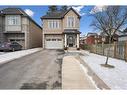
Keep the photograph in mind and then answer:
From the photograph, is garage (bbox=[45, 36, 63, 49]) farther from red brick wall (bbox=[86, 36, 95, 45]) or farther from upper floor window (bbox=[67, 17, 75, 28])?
red brick wall (bbox=[86, 36, 95, 45])

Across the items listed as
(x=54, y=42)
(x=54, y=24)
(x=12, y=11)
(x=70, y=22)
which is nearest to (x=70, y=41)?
(x=54, y=42)

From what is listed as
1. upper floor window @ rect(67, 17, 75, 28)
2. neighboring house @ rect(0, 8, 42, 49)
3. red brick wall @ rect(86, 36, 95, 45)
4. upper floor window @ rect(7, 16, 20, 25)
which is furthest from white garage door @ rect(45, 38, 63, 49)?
red brick wall @ rect(86, 36, 95, 45)

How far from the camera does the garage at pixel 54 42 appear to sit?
40125mm

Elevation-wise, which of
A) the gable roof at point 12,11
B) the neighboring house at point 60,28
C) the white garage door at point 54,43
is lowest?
the white garage door at point 54,43

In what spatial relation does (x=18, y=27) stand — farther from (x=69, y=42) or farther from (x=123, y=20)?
(x=123, y=20)

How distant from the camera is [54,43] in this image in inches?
1581

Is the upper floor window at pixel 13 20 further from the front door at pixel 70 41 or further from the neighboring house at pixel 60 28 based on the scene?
the front door at pixel 70 41

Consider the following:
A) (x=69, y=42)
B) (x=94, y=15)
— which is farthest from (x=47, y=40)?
(x=94, y=15)

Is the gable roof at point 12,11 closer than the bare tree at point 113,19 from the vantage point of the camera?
Yes

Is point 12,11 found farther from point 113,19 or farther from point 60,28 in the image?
point 113,19

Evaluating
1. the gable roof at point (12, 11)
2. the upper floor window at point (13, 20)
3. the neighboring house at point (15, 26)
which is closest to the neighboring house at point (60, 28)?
the neighboring house at point (15, 26)

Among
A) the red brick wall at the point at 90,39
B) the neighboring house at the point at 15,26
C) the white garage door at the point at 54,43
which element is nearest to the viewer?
the neighboring house at the point at 15,26
